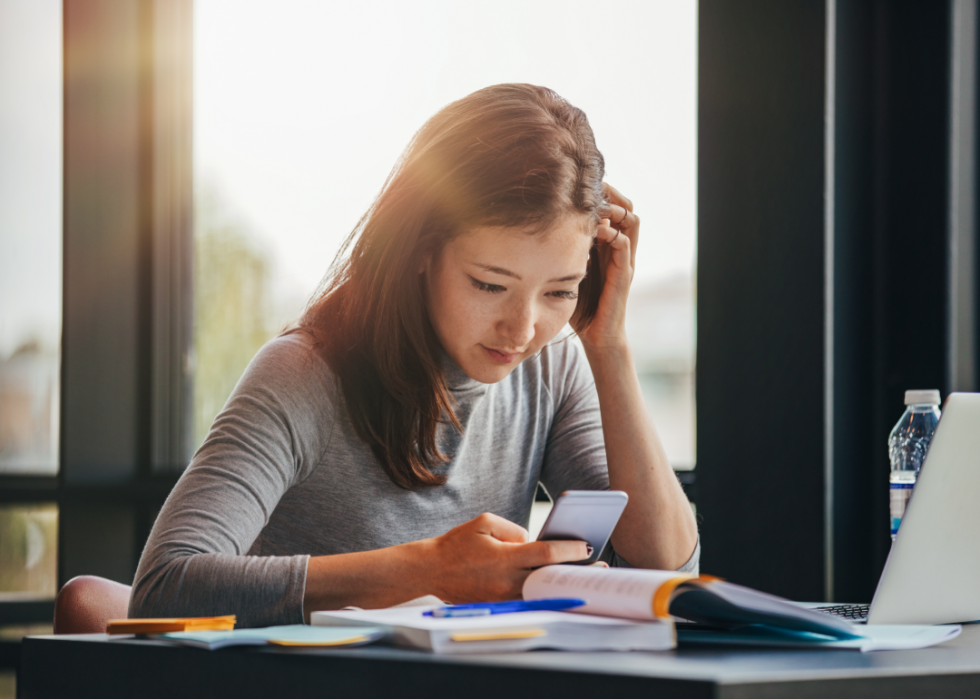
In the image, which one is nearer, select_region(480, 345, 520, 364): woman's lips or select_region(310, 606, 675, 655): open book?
select_region(310, 606, 675, 655): open book

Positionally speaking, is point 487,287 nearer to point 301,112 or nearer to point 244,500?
point 244,500

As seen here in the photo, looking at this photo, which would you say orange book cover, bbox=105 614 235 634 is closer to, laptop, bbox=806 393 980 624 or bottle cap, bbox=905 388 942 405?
laptop, bbox=806 393 980 624

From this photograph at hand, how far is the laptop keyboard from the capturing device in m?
0.90

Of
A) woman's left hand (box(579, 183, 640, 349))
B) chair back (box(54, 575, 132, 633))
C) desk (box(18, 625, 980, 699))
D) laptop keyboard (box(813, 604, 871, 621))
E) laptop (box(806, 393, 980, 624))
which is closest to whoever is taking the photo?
desk (box(18, 625, 980, 699))

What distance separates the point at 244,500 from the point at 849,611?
2.23ft

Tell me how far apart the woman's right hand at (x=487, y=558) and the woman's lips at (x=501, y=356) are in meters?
0.39

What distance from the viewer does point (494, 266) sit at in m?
1.16

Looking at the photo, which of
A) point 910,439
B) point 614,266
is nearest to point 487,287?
point 614,266

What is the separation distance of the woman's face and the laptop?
54cm

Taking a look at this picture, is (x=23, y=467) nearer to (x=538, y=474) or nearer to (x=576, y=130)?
(x=538, y=474)

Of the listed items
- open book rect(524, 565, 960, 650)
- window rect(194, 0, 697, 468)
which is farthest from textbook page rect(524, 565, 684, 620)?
window rect(194, 0, 697, 468)

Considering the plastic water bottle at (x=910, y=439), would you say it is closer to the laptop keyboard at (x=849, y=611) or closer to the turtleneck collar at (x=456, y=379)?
the laptop keyboard at (x=849, y=611)

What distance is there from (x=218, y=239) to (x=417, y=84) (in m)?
0.84

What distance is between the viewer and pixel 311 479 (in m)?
1.25
